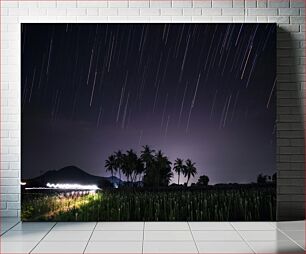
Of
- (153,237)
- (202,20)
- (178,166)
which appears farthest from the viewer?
(202,20)

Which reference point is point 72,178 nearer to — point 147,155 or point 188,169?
point 147,155

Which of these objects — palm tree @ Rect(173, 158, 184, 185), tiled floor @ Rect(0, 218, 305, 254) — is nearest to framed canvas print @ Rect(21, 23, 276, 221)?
palm tree @ Rect(173, 158, 184, 185)

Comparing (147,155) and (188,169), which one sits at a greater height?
(147,155)

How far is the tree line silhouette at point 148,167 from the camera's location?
17.3ft

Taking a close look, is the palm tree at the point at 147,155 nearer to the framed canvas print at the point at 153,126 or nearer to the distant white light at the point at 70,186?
the framed canvas print at the point at 153,126

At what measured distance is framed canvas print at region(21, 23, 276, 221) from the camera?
17.4 ft

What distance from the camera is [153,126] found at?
5.30 meters

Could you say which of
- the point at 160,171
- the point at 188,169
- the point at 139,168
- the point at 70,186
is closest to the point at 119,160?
the point at 139,168

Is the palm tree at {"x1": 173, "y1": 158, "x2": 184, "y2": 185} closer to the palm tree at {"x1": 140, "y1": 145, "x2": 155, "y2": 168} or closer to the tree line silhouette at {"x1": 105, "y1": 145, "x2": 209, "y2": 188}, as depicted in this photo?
the tree line silhouette at {"x1": 105, "y1": 145, "x2": 209, "y2": 188}

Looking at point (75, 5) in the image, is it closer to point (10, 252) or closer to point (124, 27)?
point (124, 27)

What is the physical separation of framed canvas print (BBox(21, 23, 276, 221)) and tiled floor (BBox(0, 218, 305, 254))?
0.23m

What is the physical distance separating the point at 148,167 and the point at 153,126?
1.28 ft

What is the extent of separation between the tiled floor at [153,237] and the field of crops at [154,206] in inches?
4.9

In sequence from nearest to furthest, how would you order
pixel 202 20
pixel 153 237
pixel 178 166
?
pixel 153 237
pixel 178 166
pixel 202 20
